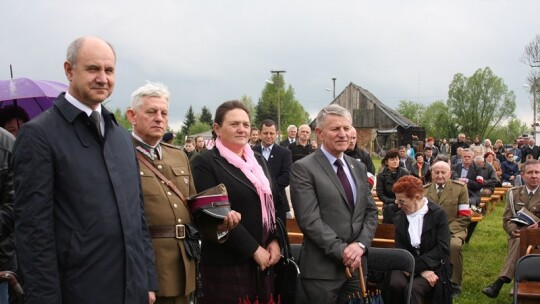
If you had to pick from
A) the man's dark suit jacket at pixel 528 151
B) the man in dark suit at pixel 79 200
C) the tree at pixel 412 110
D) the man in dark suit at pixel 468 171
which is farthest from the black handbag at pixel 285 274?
the tree at pixel 412 110

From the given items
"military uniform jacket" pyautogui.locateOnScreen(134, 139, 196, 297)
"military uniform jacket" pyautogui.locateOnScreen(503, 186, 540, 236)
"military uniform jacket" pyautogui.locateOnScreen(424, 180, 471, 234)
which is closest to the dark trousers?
"military uniform jacket" pyautogui.locateOnScreen(134, 139, 196, 297)

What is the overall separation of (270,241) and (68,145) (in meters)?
1.86

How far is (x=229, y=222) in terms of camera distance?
3.60 m

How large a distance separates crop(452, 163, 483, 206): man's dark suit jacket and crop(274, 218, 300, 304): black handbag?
757 cm

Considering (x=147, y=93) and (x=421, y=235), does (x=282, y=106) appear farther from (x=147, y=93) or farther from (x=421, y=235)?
(x=147, y=93)

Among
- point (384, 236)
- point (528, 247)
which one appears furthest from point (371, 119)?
point (528, 247)

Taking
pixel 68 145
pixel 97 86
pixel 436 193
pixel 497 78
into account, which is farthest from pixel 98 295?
pixel 497 78

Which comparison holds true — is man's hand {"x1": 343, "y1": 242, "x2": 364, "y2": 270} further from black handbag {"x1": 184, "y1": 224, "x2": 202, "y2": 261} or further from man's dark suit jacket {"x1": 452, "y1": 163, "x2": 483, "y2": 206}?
man's dark suit jacket {"x1": 452, "y1": 163, "x2": 483, "y2": 206}

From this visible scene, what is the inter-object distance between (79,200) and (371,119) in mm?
58914

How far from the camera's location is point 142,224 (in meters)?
3.09

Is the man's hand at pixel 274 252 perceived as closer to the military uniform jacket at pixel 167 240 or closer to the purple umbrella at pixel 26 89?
the military uniform jacket at pixel 167 240

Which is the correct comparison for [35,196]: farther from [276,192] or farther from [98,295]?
[276,192]

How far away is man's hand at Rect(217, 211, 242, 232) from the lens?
11.8ft

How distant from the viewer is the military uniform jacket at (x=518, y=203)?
670cm
